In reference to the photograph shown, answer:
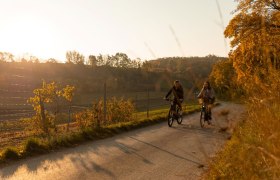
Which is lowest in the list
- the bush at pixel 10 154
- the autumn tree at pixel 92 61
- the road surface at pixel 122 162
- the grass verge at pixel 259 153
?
the road surface at pixel 122 162

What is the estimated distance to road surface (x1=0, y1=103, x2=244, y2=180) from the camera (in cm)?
803

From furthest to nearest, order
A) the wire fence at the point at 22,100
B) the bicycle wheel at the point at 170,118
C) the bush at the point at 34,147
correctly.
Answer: the bicycle wheel at the point at 170,118 → the wire fence at the point at 22,100 → the bush at the point at 34,147

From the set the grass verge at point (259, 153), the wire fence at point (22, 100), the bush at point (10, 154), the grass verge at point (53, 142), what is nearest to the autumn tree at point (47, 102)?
the wire fence at point (22, 100)

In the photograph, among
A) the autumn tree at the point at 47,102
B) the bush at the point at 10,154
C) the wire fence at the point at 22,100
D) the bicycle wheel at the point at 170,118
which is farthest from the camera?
the bicycle wheel at the point at 170,118

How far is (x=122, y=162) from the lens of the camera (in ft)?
30.4

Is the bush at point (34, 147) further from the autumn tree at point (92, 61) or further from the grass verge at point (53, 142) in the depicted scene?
the autumn tree at point (92, 61)

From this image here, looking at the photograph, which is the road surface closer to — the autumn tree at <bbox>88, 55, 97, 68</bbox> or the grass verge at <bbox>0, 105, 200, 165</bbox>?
the grass verge at <bbox>0, 105, 200, 165</bbox>

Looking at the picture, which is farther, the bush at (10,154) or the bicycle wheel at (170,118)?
the bicycle wheel at (170,118)

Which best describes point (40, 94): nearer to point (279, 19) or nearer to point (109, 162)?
point (109, 162)

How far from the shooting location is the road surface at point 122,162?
8.03 meters

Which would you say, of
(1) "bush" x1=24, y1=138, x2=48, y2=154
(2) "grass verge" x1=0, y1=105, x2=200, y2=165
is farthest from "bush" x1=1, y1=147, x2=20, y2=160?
(1) "bush" x1=24, y1=138, x2=48, y2=154

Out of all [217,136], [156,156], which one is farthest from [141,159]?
[217,136]

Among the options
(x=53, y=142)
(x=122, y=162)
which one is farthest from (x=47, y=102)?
(x=122, y=162)

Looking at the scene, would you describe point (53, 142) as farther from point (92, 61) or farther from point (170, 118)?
point (92, 61)
